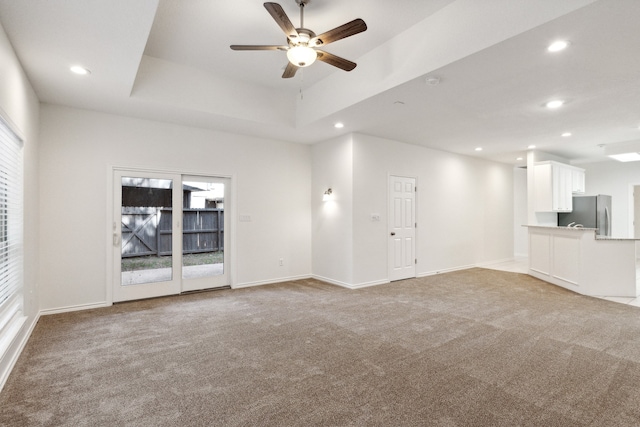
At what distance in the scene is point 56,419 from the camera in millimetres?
1922

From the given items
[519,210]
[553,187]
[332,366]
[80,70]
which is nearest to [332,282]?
[332,366]

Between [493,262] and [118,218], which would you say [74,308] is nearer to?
[118,218]

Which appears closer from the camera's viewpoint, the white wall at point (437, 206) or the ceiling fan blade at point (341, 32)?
the ceiling fan blade at point (341, 32)

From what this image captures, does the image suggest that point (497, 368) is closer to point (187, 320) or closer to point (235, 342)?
point (235, 342)

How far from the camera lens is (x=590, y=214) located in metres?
7.02

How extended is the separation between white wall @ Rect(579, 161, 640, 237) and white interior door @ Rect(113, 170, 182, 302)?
34.2 ft

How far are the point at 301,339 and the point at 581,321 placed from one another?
3245 mm

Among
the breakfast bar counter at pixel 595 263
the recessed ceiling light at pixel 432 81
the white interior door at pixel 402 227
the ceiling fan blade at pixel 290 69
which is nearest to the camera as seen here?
the ceiling fan blade at pixel 290 69

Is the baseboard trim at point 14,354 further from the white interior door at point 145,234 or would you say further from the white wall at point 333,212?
the white wall at point 333,212

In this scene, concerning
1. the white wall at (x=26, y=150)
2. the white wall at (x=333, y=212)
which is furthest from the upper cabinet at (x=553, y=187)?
the white wall at (x=26, y=150)

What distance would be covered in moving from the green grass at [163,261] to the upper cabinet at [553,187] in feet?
21.7

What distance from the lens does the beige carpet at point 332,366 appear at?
1973mm

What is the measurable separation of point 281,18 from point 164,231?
3665mm

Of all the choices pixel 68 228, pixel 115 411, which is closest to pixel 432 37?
pixel 115 411
